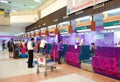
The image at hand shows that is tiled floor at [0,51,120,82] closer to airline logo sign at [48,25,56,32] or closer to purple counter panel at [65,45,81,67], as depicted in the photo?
purple counter panel at [65,45,81,67]

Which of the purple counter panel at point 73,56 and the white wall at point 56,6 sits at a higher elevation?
the white wall at point 56,6

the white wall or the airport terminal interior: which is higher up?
the white wall

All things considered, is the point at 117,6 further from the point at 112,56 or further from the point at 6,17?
the point at 6,17

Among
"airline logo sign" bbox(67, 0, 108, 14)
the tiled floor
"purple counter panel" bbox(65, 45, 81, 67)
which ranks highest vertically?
"airline logo sign" bbox(67, 0, 108, 14)

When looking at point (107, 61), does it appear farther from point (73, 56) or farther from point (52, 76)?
point (73, 56)

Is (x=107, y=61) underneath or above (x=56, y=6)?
underneath

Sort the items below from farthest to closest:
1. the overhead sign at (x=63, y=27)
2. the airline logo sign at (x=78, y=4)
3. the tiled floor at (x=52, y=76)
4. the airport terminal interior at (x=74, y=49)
→ the overhead sign at (x=63, y=27) < the airline logo sign at (x=78, y=4) < the airport terminal interior at (x=74, y=49) < the tiled floor at (x=52, y=76)

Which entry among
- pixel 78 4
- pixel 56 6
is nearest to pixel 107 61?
pixel 78 4

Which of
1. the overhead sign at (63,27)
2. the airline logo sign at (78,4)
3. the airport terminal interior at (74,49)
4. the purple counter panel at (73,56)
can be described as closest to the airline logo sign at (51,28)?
the airport terminal interior at (74,49)

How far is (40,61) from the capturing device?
20.2 ft

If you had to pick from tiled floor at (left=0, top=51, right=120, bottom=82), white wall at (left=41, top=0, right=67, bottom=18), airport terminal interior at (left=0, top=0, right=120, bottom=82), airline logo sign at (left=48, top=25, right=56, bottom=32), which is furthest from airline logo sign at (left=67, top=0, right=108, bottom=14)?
tiled floor at (left=0, top=51, right=120, bottom=82)

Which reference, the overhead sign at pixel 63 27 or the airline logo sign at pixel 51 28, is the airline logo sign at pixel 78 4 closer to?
the overhead sign at pixel 63 27

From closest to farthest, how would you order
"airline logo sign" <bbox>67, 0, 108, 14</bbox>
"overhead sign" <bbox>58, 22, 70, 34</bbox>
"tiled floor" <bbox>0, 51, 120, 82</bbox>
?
"tiled floor" <bbox>0, 51, 120, 82</bbox>, "airline logo sign" <bbox>67, 0, 108, 14</bbox>, "overhead sign" <bbox>58, 22, 70, 34</bbox>

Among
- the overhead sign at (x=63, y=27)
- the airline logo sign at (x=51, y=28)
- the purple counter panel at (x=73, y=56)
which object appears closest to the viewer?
the purple counter panel at (x=73, y=56)
